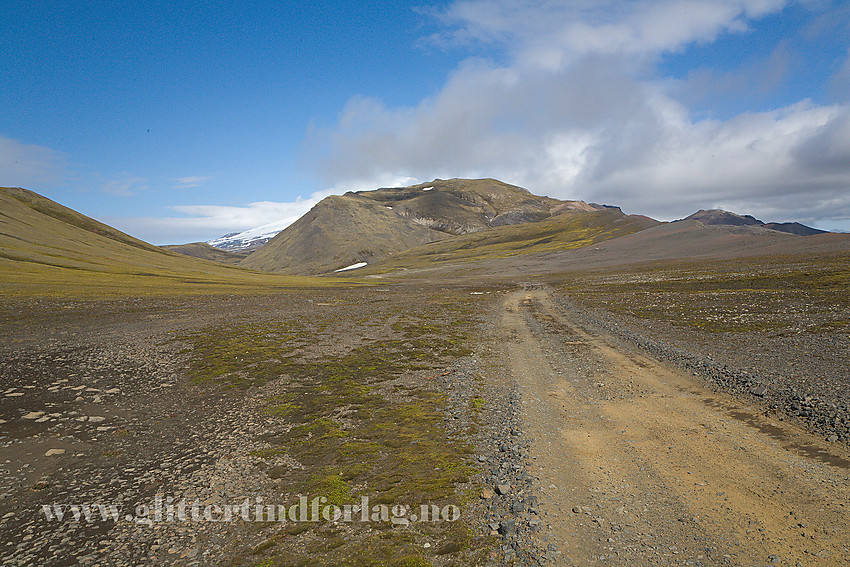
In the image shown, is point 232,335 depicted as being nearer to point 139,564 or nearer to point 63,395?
point 63,395

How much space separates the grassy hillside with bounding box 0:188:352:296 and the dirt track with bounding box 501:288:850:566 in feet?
242

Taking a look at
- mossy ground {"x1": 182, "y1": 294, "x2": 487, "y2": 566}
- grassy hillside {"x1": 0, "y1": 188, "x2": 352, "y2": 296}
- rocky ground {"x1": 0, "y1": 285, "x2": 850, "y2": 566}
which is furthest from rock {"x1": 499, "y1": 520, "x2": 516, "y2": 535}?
grassy hillside {"x1": 0, "y1": 188, "x2": 352, "y2": 296}

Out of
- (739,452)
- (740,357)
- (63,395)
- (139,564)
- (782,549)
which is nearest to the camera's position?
(782,549)

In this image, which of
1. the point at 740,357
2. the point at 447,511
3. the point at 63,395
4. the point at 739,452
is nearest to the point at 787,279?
the point at 740,357

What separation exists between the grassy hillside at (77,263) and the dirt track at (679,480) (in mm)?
73730

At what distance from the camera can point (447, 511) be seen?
9.45 metres

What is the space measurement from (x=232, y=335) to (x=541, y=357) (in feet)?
87.7

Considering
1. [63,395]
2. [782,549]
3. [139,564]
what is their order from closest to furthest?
1. [782,549]
2. [139,564]
3. [63,395]

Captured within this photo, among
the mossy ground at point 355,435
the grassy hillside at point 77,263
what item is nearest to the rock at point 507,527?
the mossy ground at point 355,435

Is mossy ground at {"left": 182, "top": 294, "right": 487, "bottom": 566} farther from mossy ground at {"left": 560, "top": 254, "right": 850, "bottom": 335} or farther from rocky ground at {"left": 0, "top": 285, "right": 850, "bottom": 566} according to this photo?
mossy ground at {"left": 560, "top": 254, "right": 850, "bottom": 335}

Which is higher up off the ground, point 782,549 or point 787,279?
point 787,279

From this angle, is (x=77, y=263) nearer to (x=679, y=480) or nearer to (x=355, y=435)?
(x=355, y=435)

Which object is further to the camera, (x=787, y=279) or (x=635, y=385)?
(x=787, y=279)

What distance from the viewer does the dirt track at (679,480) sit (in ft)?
25.1
